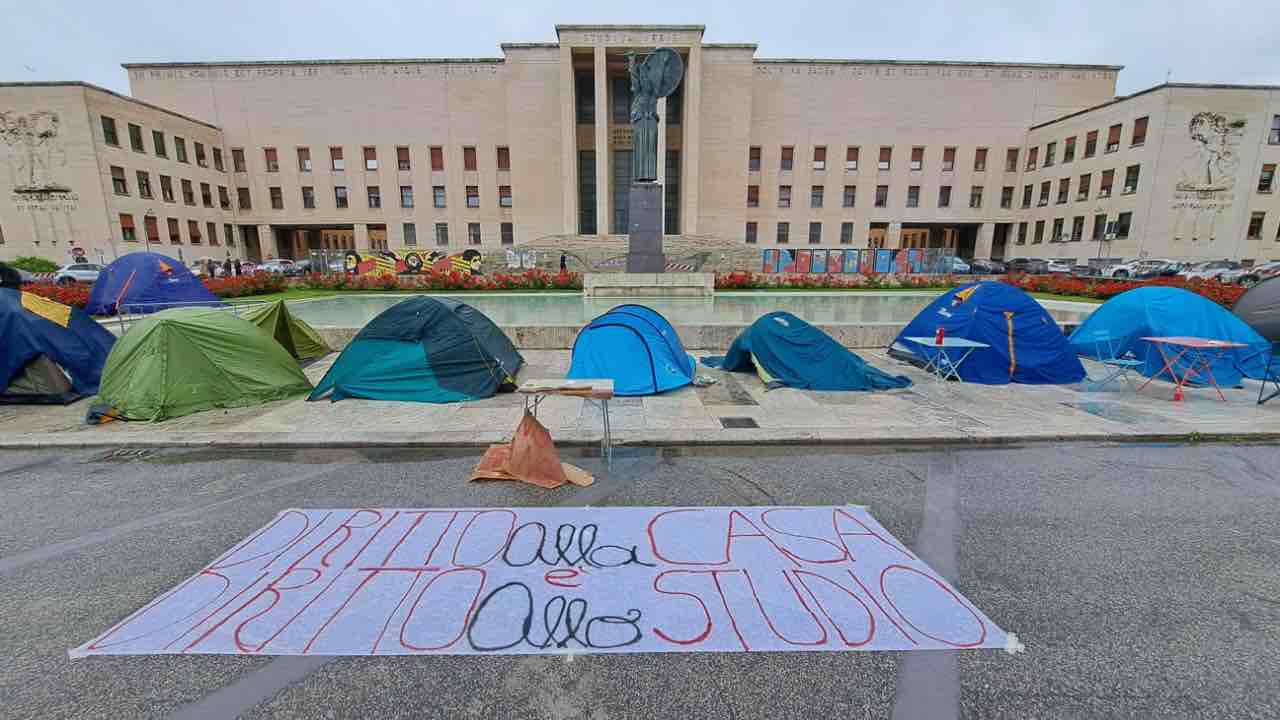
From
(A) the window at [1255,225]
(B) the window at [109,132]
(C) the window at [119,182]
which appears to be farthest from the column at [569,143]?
(A) the window at [1255,225]

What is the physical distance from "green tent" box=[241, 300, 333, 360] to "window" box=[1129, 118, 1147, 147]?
184ft

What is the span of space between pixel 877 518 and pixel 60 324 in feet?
40.4

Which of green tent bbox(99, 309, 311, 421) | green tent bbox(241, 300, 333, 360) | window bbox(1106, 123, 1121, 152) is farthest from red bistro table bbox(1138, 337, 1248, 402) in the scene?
window bbox(1106, 123, 1121, 152)

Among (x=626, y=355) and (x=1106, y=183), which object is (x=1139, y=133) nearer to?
(x=1106, y=183)

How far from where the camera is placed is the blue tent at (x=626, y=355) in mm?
8328

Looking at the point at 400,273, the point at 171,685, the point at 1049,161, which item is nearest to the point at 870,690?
the point at 171,685

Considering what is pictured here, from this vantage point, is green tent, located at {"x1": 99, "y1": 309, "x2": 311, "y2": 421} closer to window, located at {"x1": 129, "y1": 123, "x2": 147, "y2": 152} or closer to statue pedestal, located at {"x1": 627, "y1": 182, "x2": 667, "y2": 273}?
statue pedestal, located at {"x1": 627, "y1": 182, "x2": 667, "y2": 273}

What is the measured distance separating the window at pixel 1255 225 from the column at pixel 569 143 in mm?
53671

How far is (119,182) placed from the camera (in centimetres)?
3969

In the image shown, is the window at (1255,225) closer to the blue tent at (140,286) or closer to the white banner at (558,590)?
the white banner at (558,590)

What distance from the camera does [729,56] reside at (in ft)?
151

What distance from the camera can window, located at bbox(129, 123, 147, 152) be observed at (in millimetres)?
40787

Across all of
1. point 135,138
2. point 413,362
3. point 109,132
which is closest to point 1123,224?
point 413,362

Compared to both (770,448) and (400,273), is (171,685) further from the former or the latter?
(400,273)
